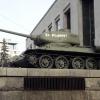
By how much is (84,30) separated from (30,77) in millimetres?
15644

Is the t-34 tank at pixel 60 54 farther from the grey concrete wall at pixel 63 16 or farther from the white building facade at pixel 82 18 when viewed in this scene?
the grey concrete wall at pixel 63 16

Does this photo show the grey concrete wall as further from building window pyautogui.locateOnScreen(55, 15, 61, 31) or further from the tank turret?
the tank turret

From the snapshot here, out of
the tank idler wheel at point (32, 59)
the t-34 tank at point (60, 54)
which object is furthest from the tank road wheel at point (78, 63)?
the tank idler wheel at point (32, 59)

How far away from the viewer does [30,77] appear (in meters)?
19.0

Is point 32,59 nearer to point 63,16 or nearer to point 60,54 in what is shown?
point 60,54

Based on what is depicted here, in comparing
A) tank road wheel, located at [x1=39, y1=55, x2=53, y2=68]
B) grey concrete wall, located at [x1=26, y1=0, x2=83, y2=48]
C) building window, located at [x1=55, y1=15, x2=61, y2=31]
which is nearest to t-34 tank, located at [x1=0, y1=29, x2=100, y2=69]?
tank road wheel, located at [x1=39, y1=55, x2=53, y2=68]

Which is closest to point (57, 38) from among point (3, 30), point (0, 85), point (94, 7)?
point (3, 30)

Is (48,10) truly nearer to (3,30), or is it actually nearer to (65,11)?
(65,11)

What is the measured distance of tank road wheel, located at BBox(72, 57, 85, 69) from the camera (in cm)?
2187

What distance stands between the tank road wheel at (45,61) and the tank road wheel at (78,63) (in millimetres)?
1319

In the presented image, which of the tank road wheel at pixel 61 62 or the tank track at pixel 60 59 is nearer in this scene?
the tank track at pixel 60 59

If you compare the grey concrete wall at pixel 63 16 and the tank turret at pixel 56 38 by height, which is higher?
the grey concrete wall at pixel 63 16

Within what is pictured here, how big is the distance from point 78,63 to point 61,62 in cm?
103

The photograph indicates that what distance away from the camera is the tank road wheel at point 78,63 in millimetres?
21866
